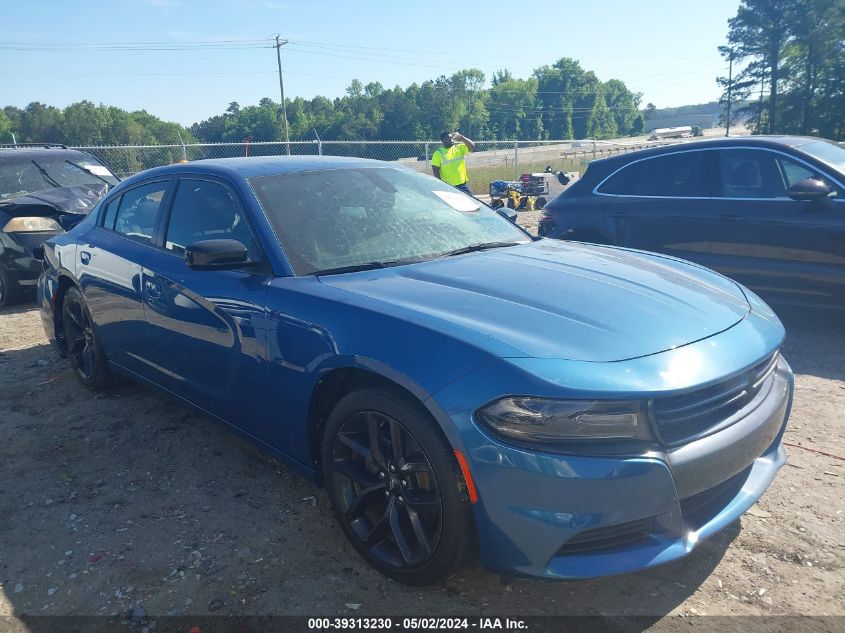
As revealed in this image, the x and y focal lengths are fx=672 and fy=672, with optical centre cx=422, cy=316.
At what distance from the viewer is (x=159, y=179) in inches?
161

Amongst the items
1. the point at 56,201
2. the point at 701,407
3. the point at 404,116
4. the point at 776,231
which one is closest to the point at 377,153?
the point at 56,201

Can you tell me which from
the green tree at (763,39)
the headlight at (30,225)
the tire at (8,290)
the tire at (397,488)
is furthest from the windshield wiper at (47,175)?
the green tree at (763,39)

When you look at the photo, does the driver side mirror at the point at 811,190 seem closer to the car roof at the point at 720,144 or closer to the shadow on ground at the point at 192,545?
the car roof at the point at 720,144

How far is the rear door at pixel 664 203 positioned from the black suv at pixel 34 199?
5372mm

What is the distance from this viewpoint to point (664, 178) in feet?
20.6

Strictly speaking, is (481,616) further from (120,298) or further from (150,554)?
(120,298)

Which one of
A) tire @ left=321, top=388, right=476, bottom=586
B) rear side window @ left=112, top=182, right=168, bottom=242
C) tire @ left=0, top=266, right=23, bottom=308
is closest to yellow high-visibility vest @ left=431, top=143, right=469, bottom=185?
tire @ left=0, top=266, right=23, bottom=308

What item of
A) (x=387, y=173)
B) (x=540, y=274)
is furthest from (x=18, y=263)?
(x=540, y=274)

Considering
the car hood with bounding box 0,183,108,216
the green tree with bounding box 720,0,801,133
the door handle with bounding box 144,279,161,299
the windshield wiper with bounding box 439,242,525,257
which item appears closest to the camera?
the windshield wiper with bounding box 439,242,525,257

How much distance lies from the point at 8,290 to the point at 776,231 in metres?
7.99

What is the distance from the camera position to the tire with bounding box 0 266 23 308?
7.67 m

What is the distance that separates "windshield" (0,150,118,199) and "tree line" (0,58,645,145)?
33.2 ft

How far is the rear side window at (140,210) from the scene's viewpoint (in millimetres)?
Answer: 3996

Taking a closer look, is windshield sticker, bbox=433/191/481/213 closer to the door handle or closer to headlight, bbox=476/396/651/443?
the door handle
